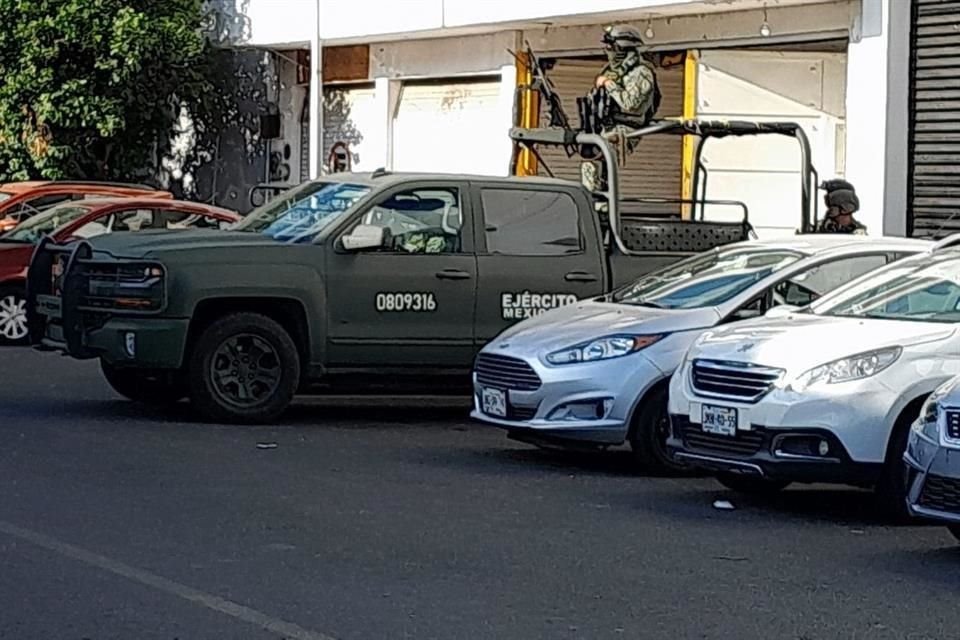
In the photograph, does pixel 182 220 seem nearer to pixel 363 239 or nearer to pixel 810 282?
pixel 363 239

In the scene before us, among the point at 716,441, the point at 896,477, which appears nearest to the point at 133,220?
the point at 716,441

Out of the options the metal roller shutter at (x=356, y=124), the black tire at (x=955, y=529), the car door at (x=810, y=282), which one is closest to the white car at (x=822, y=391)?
the black tire at (x=955, y=529)

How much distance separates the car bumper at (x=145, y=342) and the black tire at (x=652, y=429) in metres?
3.45

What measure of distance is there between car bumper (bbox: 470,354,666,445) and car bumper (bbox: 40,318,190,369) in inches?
110

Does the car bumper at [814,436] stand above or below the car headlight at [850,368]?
below

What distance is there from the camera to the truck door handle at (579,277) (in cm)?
1419

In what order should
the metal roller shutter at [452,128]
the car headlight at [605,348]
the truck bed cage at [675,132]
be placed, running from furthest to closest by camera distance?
1. the metal roller shutter at [452,128]
2. the truck bed cage at [675,132]
3. the car headlight at [605,348]

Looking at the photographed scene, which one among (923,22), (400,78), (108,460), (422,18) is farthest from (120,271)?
(400,78)

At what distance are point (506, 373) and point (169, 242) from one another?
3.01 metres

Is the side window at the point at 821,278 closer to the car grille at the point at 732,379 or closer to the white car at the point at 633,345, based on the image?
the white car at the point at 633,345

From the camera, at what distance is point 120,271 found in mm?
13289

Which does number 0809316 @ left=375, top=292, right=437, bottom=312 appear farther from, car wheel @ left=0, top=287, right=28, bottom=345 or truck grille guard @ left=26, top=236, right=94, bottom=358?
car wheel @ left=0, top=287, right=28, bottom=345

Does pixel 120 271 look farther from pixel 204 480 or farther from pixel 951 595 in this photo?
pixel 951 595

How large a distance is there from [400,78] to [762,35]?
23.9ft
